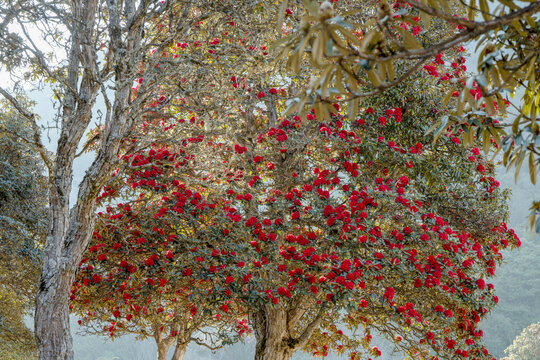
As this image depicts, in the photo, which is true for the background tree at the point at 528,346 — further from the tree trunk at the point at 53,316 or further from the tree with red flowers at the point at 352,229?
the tree trunk at the point at 53,316

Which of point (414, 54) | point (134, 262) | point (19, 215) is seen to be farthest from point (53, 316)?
point (19, 215)

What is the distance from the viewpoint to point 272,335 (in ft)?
18.2

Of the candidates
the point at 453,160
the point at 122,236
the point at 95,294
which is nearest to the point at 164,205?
the point at 122,236

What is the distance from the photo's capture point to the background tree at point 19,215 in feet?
21.5

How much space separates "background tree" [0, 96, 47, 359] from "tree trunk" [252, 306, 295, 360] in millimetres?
3868

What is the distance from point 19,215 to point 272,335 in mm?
4795

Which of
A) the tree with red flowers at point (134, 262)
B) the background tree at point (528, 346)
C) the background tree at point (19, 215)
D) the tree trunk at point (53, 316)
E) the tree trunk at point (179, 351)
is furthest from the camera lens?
the background tree at point (528, 346)

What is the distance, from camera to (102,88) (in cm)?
377

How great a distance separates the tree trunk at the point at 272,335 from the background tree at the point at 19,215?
12.7 feet

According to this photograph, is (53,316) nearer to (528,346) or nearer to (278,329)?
(278,329)

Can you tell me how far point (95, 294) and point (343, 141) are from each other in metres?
3.54

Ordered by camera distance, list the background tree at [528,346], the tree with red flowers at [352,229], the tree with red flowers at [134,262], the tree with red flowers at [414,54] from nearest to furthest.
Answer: the tree with red flowers at [414,54] < the tree with red flowers at [352,229] < the tree with red flowers at [134,262] < the background tree at [528,346]

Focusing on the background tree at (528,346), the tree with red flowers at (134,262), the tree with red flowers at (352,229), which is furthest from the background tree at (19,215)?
the background tree at (528,346)

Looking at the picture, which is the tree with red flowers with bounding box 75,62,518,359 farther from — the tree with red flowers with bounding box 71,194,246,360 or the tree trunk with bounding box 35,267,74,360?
the tree trunk with bounding box 35,267,74,360
